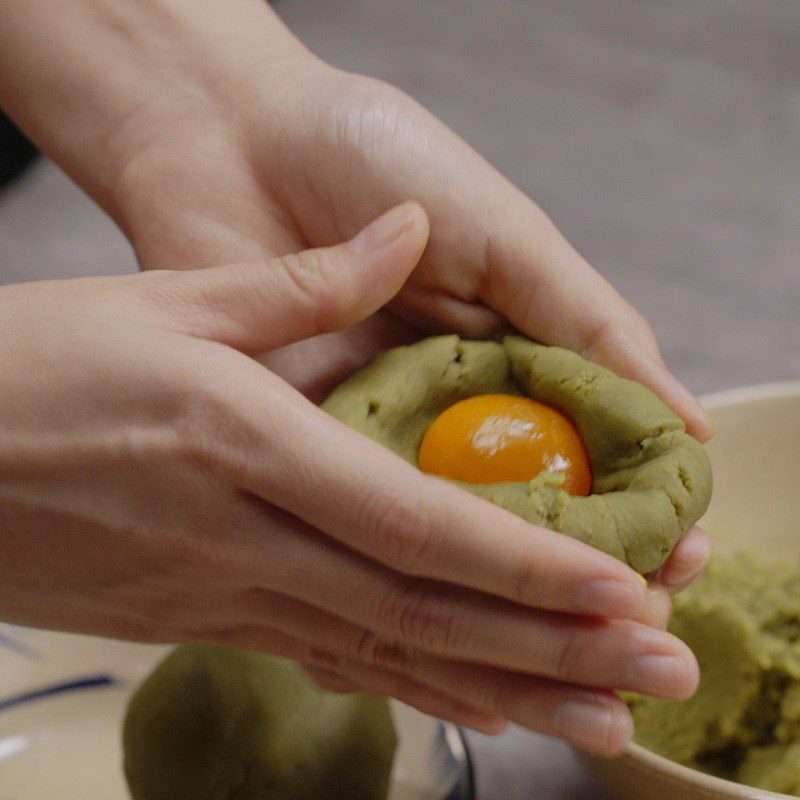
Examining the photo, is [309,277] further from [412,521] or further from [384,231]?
[412,521]

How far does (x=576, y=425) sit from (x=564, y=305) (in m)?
0.19

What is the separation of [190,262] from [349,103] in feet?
1.18

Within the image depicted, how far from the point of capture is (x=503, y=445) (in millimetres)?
1282

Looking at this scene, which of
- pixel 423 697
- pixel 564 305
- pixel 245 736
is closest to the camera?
pixel 423 697

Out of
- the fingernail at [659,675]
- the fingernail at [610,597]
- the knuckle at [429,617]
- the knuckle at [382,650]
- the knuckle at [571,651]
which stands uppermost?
the fingernail at [610,597]

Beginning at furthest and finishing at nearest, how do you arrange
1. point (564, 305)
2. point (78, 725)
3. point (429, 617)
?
point (78, 725) → point (564, 305) → point (429, 617)

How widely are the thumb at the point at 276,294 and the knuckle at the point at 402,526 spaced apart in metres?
0.30

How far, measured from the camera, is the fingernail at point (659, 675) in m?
1.08

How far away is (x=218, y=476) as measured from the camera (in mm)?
1109

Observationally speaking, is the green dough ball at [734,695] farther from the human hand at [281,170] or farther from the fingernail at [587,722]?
the fingernail at [587,722]

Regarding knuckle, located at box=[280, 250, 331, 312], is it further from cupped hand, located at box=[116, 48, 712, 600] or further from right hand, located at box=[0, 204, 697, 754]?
cupped hand, located at box=[116, 48, 712, 600]

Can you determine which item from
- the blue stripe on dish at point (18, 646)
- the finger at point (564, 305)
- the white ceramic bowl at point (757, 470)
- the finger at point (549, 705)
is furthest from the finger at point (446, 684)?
the white ceramic bowl at point (757, 470)

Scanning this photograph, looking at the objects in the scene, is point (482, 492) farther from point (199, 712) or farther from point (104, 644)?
point (104, 644)

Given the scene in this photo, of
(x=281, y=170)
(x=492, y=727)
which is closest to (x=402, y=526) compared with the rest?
(x=492, y=727)
